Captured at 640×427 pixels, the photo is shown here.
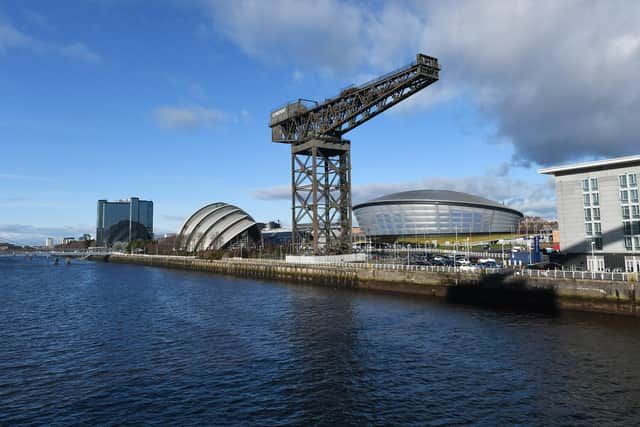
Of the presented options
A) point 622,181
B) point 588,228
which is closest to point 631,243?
point 588,228

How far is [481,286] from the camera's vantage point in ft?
125

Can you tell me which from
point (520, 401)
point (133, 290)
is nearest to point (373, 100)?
point (133, 290)

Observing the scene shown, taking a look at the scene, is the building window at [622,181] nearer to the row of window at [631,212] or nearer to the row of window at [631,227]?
the row of window at [631,212]

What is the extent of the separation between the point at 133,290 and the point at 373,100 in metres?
38.6

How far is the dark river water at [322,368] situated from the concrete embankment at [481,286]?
2.14 meters

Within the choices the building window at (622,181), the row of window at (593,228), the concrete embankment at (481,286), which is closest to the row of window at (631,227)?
the row of window at (593,228)

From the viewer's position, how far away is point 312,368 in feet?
65.4

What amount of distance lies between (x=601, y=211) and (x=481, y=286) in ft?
54.4

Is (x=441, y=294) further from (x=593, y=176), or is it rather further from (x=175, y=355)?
(x=175, y=355)

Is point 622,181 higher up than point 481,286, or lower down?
higher up

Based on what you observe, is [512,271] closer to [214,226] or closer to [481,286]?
[481,286]

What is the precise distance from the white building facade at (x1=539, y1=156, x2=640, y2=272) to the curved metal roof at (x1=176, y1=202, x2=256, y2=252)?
276 feet

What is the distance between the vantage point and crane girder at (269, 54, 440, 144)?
5053 centimetres

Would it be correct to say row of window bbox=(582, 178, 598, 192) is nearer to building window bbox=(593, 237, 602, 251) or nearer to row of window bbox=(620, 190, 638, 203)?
row of window bbox=(620, 190, 638, 203)
